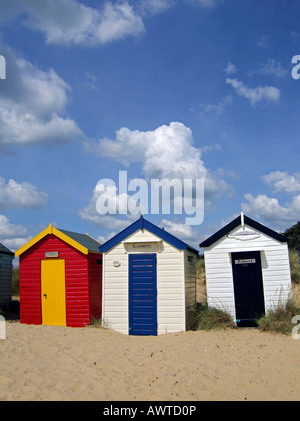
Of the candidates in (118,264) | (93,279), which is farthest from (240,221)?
(93,279)

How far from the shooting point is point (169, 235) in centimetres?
1172

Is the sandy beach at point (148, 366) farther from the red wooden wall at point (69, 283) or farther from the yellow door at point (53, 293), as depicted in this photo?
the yellow door at point (53, 293)

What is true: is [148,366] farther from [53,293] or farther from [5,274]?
[5,274]

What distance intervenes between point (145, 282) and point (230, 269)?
2827 millimetres

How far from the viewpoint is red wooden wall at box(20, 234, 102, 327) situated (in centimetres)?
1235

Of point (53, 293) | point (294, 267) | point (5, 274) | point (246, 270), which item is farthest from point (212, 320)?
point (294, 267)

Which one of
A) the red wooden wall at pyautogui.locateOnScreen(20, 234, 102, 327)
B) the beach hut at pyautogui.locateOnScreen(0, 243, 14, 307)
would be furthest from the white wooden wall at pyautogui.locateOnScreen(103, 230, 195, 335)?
the beach hut at pyautogui.locateOnScreen(0, 243, 14, 307)

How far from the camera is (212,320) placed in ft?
37.8

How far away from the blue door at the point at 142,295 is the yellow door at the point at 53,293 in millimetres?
2486

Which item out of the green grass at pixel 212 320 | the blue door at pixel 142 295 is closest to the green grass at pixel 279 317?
the green grass at pixel 212 320

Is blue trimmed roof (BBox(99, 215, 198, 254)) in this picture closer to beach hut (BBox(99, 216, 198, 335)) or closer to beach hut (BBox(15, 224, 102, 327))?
beach hut (BBox(99, 216, 198, 335))

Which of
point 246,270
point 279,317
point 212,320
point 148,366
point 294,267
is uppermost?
point 246,270

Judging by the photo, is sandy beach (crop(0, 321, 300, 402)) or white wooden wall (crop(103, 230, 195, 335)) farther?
white wooden wall (crop(103, 230, 195, 335))

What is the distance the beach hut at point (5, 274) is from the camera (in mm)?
15835
